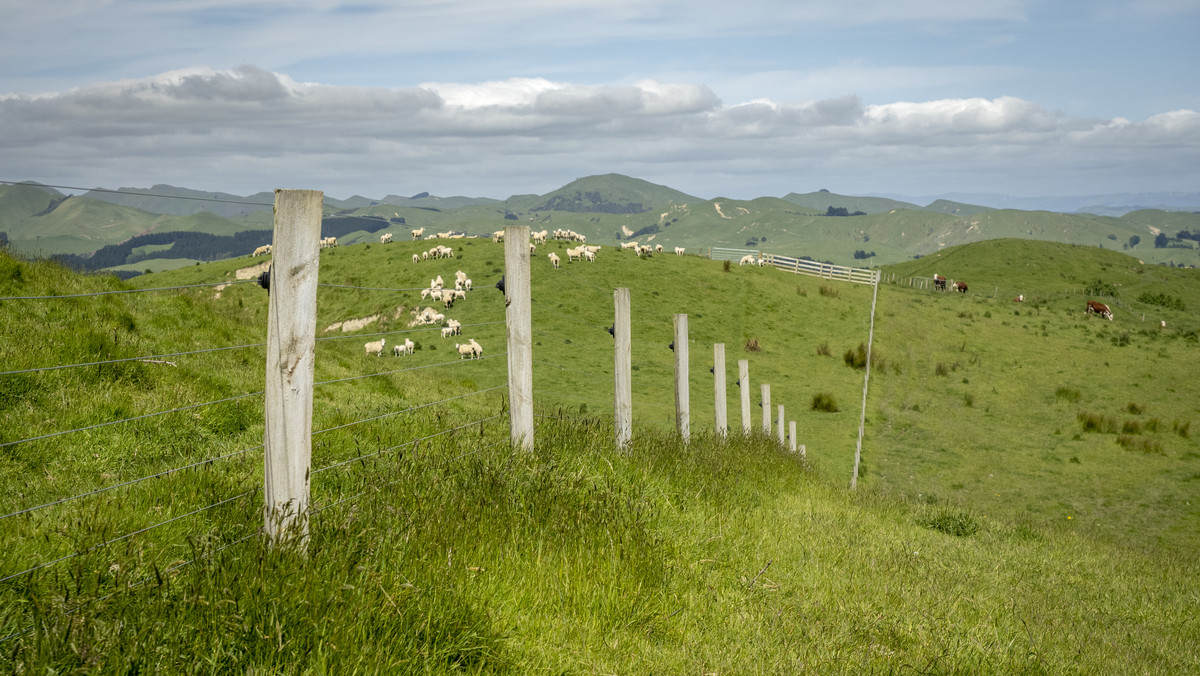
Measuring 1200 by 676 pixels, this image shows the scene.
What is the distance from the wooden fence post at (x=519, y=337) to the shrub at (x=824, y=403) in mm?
26384

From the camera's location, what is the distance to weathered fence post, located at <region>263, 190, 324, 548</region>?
13.2 ft

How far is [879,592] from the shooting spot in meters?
5.94

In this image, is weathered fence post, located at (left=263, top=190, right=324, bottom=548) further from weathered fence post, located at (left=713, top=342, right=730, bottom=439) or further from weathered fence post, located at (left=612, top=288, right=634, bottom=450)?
weathered fence post, located at (left=713, top=342, right=730, bottom=439)

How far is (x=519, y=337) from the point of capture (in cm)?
666

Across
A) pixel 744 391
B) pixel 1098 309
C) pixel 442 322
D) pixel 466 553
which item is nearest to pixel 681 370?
pixel 744 391

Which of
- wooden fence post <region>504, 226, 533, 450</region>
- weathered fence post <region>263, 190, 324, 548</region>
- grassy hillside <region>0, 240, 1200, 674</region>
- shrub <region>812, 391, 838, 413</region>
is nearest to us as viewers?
grassy hillside <region>0, 240, 1200, 674</region>

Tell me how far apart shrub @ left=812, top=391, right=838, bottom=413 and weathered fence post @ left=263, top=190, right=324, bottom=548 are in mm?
29158

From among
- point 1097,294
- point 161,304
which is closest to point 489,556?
point 161,304

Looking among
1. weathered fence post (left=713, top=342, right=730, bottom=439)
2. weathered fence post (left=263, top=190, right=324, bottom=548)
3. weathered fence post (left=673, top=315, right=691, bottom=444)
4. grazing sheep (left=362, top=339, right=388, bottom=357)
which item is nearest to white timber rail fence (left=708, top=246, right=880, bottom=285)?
grazing sheep (left=362, top=339, right=388, bottom=357)

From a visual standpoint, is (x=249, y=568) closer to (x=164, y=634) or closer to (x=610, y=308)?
(x=164, y=634)

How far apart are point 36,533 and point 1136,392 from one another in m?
44.3

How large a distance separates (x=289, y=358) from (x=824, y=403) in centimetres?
2946


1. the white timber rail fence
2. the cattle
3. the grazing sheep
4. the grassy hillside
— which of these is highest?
the grassy hillside

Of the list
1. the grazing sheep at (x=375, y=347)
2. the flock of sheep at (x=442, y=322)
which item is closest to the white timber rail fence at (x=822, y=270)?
the flock of sheep at (x=442, y=322)
